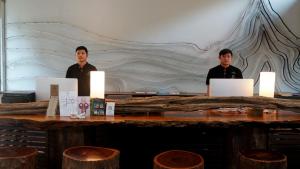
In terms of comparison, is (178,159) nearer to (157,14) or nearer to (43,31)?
(157,14)

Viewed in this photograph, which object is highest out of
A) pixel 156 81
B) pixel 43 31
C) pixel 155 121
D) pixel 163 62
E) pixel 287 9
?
pixel 287 9

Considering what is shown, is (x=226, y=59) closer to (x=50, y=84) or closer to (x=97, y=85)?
(x=97, y=85)

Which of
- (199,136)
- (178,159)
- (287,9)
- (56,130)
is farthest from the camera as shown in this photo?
(287,9)

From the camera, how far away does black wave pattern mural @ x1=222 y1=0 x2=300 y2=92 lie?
4.50 metres

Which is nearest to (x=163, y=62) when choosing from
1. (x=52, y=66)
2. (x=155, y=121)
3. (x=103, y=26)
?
(x=103, y=26)

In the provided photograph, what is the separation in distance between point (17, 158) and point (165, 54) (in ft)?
9.66

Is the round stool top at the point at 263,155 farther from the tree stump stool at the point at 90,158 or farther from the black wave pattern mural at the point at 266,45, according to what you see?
the black wave pattern mural at the point at 266,45

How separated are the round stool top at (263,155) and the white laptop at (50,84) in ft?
4.69

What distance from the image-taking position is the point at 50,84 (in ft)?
8.57

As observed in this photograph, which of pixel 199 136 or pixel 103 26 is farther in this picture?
pixel 103 26

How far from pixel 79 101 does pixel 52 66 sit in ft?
8.13

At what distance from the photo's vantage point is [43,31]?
4680 millimetres

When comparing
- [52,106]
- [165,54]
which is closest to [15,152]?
[52,106]

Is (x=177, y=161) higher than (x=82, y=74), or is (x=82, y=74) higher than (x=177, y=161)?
(x=82, y=74)
